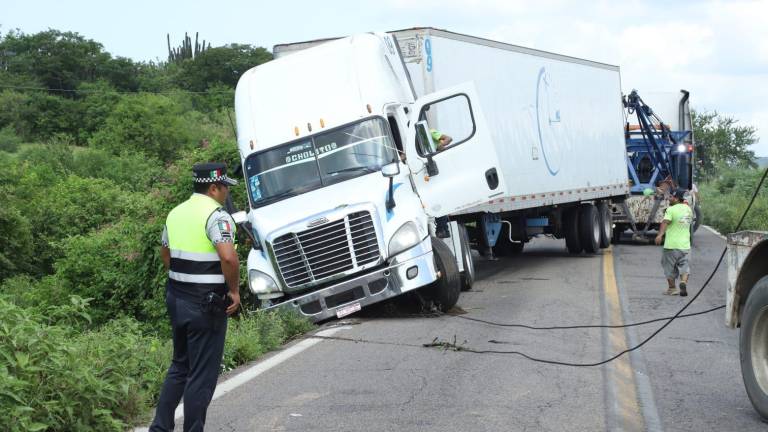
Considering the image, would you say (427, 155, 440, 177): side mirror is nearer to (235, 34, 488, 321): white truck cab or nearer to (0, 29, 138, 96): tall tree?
(235, 34, 488, 321): white truck cab

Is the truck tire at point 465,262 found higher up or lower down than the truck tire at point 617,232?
higher up

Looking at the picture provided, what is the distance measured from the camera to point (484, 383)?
7.63 m

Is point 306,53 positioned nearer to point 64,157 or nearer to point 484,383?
point 484,383

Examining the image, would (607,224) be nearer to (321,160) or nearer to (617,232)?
(617,232)

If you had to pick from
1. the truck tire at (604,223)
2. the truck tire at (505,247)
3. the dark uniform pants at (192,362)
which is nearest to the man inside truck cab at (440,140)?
the dark uniform pants at (192,362)

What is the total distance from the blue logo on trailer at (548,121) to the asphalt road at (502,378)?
5.96 metres

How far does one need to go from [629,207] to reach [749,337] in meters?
19.7

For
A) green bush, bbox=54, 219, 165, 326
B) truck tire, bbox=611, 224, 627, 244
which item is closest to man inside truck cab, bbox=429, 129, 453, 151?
green bush, bbox=54, 219, 165, 326

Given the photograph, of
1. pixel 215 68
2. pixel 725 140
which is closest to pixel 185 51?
pixel 215 68

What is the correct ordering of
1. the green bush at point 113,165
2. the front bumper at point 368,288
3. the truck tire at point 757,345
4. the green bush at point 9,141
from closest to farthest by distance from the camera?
the truck tire at point 757,345, the front bumper at point 368,288, the green bush at point 113,165, the green bush at point 9,141

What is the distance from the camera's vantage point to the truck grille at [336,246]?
1099 cm

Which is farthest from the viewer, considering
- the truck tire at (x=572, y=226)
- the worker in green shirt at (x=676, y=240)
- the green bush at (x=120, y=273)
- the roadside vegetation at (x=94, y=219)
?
the truck tire at (x=572, y=226)

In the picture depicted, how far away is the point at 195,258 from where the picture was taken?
567 cm

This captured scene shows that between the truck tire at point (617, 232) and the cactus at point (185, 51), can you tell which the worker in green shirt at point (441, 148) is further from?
the cactus at point (185, 51)
